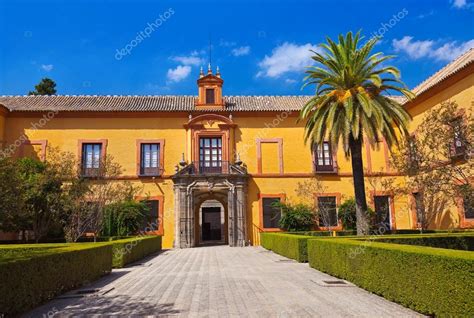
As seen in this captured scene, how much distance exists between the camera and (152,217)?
82.7 ft

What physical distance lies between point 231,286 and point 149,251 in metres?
10.8

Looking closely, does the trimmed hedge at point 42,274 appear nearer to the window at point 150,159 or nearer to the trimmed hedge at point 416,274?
the trimmed hedge at point 416,274

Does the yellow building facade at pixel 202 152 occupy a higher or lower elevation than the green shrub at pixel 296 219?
higher

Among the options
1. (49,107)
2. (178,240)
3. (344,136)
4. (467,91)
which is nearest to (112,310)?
(344,136)

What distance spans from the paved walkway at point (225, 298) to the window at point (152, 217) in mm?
12607

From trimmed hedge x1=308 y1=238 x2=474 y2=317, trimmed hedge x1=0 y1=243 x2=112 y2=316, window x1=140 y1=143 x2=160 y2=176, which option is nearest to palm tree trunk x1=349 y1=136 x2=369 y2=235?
trimmed hedge x1=308 y1=238 x2=474 y2=317

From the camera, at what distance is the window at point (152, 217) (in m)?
24.9

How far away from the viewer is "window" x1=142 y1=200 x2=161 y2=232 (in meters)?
24.9

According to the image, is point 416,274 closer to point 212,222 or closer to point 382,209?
point 382,209

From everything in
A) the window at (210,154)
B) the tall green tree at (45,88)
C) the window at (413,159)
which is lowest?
the window at (413,159)

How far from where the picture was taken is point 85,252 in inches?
414

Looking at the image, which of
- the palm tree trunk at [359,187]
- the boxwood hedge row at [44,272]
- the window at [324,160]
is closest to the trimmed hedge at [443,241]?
the palm tree trunk at [359,187]

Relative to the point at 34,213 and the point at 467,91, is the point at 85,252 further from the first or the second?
the point at 467,91

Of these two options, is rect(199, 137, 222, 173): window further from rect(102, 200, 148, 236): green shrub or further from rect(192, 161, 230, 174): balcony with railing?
rect(102, 200, 148, 236): green shrub
